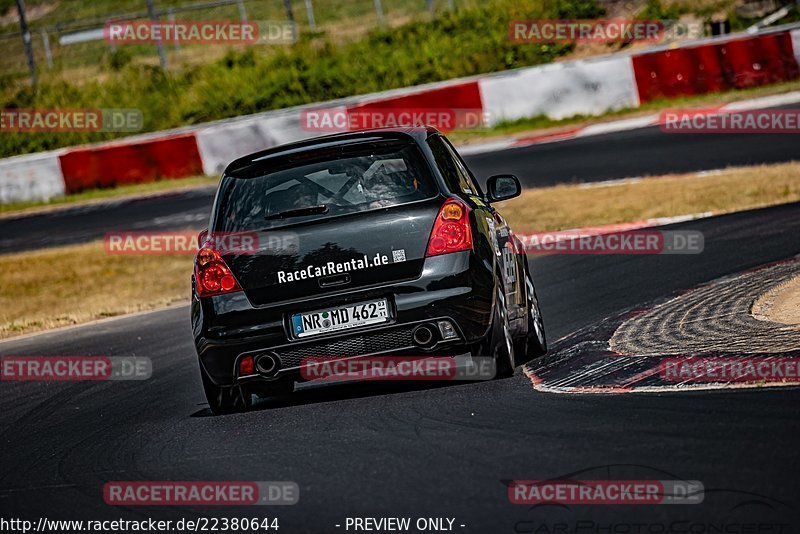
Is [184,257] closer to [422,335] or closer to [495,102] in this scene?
[495,102]

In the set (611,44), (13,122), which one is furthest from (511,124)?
(13,122)

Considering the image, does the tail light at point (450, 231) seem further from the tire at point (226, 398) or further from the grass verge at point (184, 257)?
the grass verge at point (184, 257)

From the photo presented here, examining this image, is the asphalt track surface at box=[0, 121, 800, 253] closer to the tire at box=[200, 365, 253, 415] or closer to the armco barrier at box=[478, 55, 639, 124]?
the armco barrier at box=[478, 55, 639, 124]

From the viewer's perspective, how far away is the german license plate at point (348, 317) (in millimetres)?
7121

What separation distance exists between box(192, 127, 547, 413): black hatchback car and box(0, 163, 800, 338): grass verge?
753 cm

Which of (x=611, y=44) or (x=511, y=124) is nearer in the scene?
(x=511, y=124)

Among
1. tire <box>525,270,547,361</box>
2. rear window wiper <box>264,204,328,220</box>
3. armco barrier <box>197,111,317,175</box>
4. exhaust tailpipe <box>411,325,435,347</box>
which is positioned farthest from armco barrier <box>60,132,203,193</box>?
exhaust tailpipe <box>411,325,435,347</box>

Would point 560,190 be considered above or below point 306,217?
below

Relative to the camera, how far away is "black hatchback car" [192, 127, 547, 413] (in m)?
7.12

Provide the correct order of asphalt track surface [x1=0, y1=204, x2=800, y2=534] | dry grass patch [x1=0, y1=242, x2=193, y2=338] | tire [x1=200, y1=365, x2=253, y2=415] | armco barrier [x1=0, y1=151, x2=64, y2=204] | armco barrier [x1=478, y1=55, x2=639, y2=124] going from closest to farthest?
asphalt track surface [x1=0, y1=204, x2=800, y2=534] → tire [x1=200, y1=365, x2=253, y2=415] → dry grass patch [x1=0, y1=242, x2=193, y2=338] → armco barrier [x1=478, y1=55, x2=639, y2=124] → armco barrier [x1=0, y1=151, x2=64, y2=204]

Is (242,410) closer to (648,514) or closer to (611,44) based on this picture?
(648,514)

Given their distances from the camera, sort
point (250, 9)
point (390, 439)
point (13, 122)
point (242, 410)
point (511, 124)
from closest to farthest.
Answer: point (390, 439)
point (242, 410)
point (511, 124)
point (13, 122)
point (250, 9)

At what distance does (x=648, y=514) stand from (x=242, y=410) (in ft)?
11.8

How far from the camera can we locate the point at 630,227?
14.8 m
